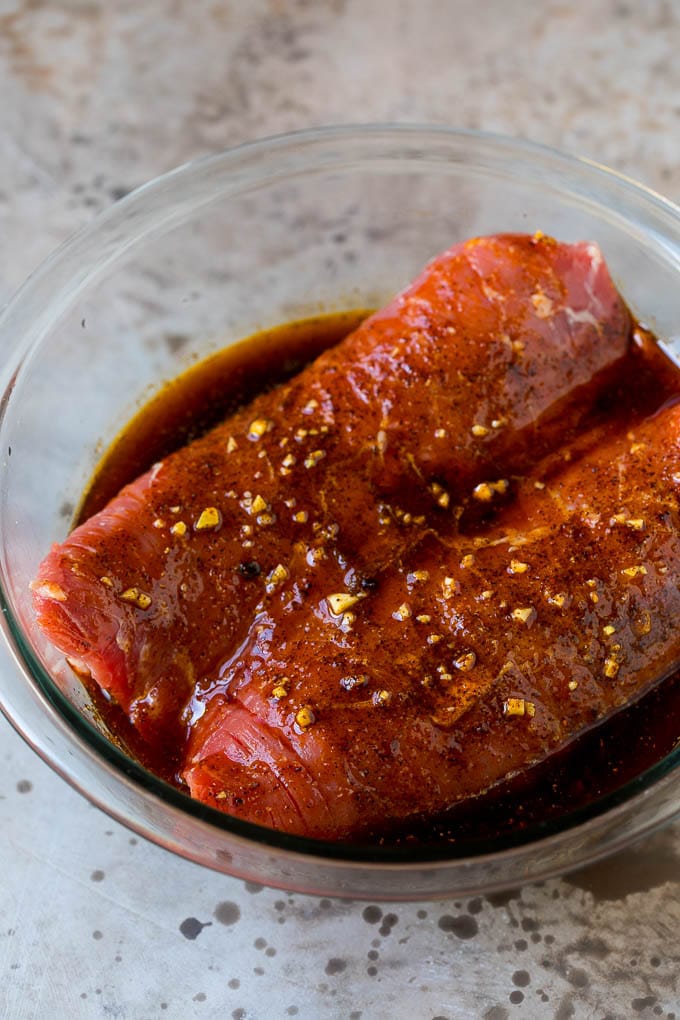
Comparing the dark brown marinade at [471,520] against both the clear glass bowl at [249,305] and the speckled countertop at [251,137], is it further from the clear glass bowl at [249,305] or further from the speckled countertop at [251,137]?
the speckled countertop at [251,137]

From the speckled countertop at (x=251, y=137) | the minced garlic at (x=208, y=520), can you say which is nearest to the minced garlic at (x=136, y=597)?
the minced garlic at (x=208, y=520)

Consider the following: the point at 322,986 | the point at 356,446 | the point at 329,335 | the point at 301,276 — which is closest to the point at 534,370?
the point at 356,446

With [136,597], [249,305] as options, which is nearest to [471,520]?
[136,597]

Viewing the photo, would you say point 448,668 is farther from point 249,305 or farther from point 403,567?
point 249,305

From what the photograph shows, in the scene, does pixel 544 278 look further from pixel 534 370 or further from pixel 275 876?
pixel 275 876

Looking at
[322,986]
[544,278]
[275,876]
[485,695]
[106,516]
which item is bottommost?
[322,986]

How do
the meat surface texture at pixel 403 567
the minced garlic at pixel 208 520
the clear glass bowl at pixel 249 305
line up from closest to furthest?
the clear glass bowl at pixel 249 305
the meat surface texture at pixel 403 567
the minced garlic at pixel 208 520
